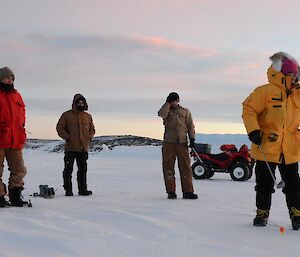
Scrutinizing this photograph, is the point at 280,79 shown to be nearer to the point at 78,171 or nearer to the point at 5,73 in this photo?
the point at 5,73

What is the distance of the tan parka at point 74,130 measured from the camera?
28.2ft

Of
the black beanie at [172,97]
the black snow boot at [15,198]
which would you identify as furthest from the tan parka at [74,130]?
the black snow boot at [15,198]

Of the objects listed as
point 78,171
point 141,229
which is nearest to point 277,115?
point 141,229

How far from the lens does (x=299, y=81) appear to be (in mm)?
5176

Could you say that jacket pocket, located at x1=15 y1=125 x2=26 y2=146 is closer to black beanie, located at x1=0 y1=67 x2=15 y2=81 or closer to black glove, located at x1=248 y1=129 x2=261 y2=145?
black beanie, located at x1=0 y1=67 x2=15 y2=81

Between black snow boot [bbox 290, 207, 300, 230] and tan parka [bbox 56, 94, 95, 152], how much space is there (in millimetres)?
4349

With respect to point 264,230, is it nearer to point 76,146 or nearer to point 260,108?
point 260,108

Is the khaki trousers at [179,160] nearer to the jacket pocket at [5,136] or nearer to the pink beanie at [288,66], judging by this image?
the jacket pocket at [5,136]

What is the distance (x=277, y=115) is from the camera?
5.08m

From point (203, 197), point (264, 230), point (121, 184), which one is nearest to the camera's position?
point (264, 230)

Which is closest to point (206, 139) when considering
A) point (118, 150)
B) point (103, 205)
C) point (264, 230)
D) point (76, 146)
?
point (118, 150)

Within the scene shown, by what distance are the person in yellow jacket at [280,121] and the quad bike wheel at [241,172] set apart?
7.35m

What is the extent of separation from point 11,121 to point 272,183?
130 inches

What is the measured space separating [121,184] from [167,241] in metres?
5.91
